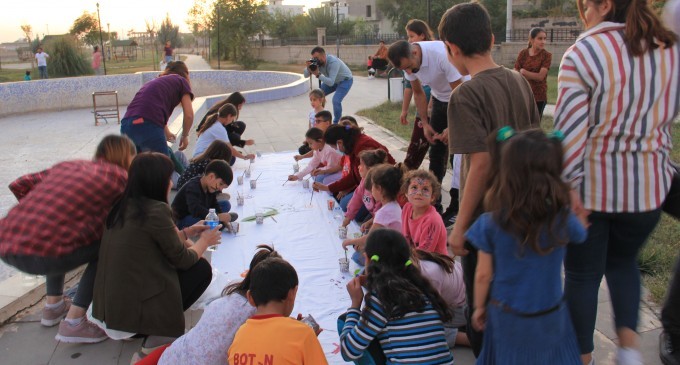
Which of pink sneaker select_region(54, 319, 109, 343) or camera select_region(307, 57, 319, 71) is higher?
camera select_region(307, 57, 319, 71)

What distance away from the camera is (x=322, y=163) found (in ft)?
19.6

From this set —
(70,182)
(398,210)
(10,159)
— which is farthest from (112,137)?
(10,159)

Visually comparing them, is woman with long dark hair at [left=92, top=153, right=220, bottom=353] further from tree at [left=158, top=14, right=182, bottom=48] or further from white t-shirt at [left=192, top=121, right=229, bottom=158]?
tree at [left=158, top=14, right=182, bottom=48]

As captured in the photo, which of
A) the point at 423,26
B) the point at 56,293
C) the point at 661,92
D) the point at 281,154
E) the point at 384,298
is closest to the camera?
the point at 661,92

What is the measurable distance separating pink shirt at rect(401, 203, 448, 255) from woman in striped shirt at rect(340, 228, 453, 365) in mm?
911

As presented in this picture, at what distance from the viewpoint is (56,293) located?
341 centimetres

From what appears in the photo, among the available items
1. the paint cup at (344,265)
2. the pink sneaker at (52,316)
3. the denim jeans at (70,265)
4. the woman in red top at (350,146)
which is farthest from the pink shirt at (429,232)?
the pink sneaker at (52,316)

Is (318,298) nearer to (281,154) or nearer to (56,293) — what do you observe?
(56,293)

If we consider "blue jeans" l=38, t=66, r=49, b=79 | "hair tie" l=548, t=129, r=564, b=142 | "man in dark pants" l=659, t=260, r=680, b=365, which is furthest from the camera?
"blue jeans" l=38, t=66, r=49, b=79

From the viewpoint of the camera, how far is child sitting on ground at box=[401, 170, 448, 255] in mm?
3361

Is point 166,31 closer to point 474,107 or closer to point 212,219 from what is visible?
point 212,219

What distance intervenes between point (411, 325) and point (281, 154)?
18.9 feet

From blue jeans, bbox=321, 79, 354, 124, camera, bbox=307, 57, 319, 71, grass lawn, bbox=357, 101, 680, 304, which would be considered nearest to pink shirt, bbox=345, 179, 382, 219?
grass lawn, bbox=357, 101, 680, 304

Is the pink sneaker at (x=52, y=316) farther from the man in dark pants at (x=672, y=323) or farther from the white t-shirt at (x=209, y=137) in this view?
the man in dark pants at (x=672, y=323)
